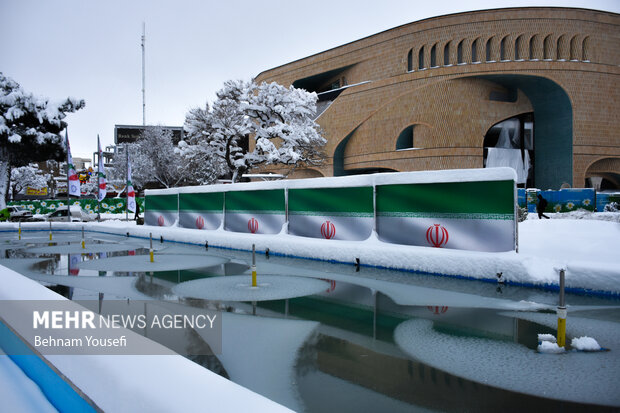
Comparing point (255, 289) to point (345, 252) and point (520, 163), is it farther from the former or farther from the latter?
point (520, 163)

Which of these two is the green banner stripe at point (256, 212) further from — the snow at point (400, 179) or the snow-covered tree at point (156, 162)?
the snow-covered tree at point (156, 162)

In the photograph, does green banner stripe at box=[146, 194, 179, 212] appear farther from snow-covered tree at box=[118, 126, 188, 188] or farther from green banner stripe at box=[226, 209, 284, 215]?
snow-covered tree at box=[118, 126, 188, 188]

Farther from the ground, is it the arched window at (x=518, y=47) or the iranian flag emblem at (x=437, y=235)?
the arched window at (x=518, y=47)

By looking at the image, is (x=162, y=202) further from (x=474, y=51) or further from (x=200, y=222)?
(x=474, y=51)

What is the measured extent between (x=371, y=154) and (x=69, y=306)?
167 feet

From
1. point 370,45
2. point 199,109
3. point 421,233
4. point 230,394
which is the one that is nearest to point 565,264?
point 421,233

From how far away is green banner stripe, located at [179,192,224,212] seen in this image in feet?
69.5

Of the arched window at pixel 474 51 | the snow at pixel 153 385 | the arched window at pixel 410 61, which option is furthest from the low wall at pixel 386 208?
the arched window at pixel 474 51

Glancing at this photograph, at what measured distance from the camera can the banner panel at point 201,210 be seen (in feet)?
69.8

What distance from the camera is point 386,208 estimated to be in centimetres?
1422

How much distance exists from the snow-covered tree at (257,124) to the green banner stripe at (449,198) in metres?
21.8

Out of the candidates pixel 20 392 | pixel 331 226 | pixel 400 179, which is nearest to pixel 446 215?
pixel 400 179

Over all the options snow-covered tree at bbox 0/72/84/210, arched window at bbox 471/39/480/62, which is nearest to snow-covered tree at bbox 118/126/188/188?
snow-covered tree at bbox 0/72/84/210

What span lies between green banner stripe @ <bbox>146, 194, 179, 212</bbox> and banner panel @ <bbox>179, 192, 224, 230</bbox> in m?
0.74
